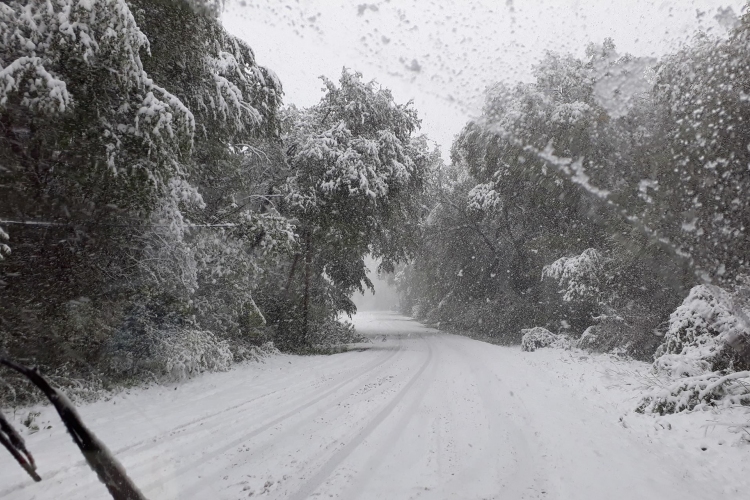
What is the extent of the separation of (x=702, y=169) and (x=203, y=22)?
30.3 ft

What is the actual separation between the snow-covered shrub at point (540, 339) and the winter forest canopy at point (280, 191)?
0.31 feet

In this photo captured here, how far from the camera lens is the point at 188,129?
20.6ft

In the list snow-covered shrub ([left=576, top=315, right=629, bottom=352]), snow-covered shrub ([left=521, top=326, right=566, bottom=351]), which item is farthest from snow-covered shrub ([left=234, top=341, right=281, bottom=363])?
snow-covered shrub ([left=576, top=315, right=629, bottom=352])

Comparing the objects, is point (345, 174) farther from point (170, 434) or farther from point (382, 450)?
point (382, 450)

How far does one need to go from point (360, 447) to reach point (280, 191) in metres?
11.1

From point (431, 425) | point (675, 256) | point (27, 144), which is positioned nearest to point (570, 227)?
point (675, 256)

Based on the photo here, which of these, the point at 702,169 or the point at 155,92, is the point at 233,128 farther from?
the point at 702,169

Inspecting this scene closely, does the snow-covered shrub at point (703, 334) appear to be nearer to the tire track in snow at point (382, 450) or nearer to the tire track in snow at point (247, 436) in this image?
the tire track in snow at point (382, 450)

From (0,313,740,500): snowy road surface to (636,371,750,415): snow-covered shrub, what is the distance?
2.24 feet

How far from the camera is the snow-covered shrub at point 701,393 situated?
575cm

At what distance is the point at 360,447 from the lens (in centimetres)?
502

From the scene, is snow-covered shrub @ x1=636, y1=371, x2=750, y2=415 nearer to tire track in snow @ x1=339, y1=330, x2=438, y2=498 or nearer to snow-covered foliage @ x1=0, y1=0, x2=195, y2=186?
tire track in snow @ x1=339, y1=330, x2=438, y2=498

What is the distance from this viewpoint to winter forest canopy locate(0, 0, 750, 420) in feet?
19.2

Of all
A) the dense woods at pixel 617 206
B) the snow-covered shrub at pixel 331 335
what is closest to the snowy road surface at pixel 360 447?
the dense woods at pixel 617 206
